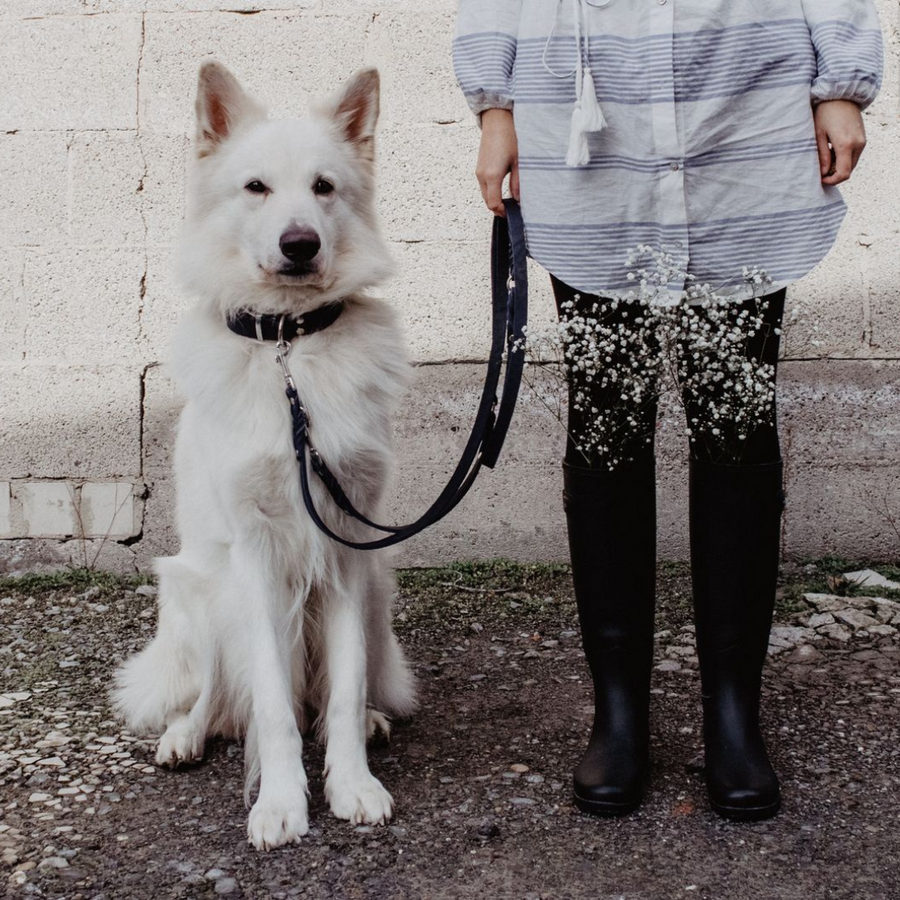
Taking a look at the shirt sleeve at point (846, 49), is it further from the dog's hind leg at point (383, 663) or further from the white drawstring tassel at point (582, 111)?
the dog's hind leg at point (383, 663)

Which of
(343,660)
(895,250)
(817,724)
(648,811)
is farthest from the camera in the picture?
(895,250)

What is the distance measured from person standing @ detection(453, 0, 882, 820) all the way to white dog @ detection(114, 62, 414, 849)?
1.47 feet

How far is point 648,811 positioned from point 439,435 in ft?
6.81

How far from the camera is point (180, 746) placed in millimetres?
2387

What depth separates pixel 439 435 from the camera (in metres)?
3.91

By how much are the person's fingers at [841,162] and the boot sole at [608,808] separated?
1.32 m

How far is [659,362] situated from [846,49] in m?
0.67

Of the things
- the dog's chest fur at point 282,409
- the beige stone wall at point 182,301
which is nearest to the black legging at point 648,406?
the dog's chest fur at point 282,409

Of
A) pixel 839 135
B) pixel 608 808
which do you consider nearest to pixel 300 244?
pixel 839 135

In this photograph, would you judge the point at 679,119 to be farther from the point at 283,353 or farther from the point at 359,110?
the point at 283,353

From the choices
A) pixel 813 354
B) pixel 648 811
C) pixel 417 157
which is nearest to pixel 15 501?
pixel 417 157

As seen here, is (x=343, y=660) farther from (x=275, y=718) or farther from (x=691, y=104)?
(x=691, y=104)

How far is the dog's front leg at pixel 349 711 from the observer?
6.84 ft

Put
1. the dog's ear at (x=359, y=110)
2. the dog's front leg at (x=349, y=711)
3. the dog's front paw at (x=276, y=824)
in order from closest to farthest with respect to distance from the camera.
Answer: the dog's front paw at (x=276, y=824)
the dog's front leg at (x=349, y=711)
the dog's ear at (x=359, y=110)
